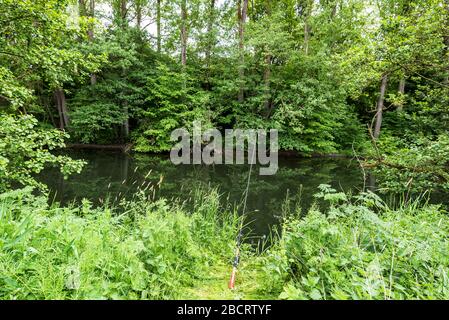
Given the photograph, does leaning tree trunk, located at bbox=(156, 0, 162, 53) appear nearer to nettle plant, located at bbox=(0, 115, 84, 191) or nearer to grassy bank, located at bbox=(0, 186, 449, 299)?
nettle plant, located at bbox=(0, 115, 84, 191)

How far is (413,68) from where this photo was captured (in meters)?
4.24

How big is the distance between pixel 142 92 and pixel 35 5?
438 inches

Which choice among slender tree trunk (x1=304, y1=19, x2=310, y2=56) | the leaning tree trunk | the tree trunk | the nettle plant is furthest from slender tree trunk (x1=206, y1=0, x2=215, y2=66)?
the nettle plant

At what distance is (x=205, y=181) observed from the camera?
853cm

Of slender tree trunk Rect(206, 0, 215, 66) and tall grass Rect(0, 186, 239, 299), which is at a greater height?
slender tree trunk Rect(206, 0, 215, 66)

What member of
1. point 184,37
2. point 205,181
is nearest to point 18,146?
point 205,181

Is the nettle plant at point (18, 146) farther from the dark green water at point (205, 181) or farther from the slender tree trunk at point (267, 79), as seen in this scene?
the slender tree trunk at point (267, 79)

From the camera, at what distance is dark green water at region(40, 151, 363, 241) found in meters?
6.29

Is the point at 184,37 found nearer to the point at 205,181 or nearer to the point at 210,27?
the point at 210,27

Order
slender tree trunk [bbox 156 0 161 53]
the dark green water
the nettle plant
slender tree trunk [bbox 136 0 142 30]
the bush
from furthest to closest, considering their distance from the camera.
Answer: slender tree trunk [bbox 136 0 142 30]
slender tree trunk [bbox 156 0 161 53]
the dark green water
the nettle plant
the bush

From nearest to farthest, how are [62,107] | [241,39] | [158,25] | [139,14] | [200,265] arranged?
[200,265]
[241,39]
[62,107]
[158,25]
[139,14]

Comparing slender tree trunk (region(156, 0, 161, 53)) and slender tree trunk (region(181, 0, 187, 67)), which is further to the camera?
slender tree trunk (region(156, 0, 161, 53))

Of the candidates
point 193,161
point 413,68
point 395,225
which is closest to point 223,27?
point 193,161

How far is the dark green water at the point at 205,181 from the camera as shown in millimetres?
6295
